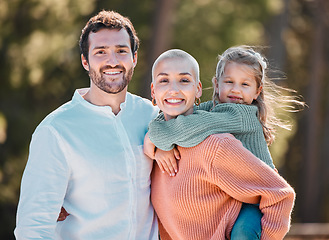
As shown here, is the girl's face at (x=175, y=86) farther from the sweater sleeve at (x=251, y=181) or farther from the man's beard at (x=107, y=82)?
the sweater sleeve at (x=251, y=181)

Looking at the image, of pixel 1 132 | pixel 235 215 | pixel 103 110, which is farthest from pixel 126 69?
pixel 1 132

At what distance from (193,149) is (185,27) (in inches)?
345

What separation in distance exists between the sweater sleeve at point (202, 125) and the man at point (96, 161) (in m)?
0.21

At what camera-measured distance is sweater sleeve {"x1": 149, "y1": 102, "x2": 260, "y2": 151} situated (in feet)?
8.89

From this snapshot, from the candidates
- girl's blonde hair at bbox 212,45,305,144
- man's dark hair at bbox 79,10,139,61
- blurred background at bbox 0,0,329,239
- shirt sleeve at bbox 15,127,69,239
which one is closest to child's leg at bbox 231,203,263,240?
girl's blonde hair at bbox 212,45,305,144

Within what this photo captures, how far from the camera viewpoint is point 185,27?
11250 mm

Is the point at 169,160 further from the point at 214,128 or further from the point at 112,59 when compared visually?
the point at 112,59

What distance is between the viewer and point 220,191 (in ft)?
8.87

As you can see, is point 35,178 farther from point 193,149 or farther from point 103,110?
point 193,149

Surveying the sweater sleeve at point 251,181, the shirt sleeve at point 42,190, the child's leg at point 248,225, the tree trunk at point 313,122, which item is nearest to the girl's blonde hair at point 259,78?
the sweater sleeve at point 251,181

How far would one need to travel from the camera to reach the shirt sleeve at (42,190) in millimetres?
2617

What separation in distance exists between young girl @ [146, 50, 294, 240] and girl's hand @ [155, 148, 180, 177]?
32 mm

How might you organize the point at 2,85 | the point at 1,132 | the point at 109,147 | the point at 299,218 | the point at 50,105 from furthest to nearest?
the point at 299,218, the point at 50,105, the point at 2,85, the point at 1,132, the point at 109,147

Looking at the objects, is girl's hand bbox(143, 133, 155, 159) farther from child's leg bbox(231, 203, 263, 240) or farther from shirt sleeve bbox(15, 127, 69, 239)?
child's leg bbox(231, 203, 263, 240)
